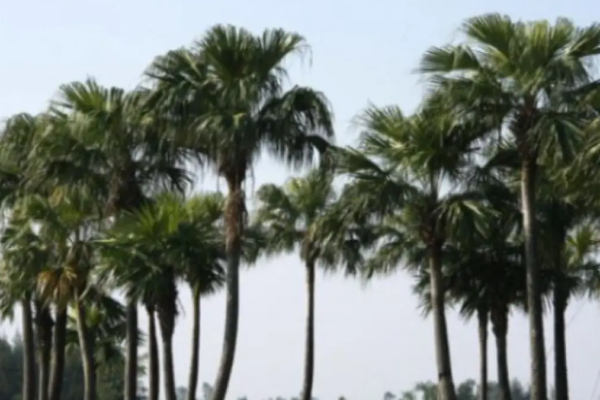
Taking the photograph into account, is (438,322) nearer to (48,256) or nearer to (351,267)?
(351,267)

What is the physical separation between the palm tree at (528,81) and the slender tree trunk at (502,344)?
717 centimetres

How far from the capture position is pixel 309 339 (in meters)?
44.9

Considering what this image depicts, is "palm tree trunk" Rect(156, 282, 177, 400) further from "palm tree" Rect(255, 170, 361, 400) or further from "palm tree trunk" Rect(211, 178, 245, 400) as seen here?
"palm tree" Rect(255, 170, 361, 400)

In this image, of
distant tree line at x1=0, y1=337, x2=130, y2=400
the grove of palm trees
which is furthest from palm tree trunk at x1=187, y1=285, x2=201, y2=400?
distant tree line at x1=0, y1=337, x2=130, y2=400

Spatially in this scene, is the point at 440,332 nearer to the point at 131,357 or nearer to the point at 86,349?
the point at 131,357

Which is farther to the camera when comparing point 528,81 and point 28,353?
point 28,353

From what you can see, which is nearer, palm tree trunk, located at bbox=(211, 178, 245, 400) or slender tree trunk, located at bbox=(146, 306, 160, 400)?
palm tree trunk, located at bbox=(211, 178, 245, 400)

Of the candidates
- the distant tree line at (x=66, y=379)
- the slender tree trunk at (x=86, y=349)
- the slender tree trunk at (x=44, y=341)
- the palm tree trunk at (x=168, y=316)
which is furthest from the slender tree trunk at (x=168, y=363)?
the distant tree line at (x=66, y=379)

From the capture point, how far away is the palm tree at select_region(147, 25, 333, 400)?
3359cm

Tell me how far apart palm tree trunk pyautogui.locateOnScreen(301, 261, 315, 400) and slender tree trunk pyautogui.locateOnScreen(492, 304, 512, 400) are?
531cm

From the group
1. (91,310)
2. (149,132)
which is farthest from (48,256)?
(149,132)

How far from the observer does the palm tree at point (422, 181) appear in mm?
34594

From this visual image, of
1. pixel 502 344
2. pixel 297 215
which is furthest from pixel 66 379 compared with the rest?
pixel 502 344

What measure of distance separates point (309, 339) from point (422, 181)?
10.5 metres
